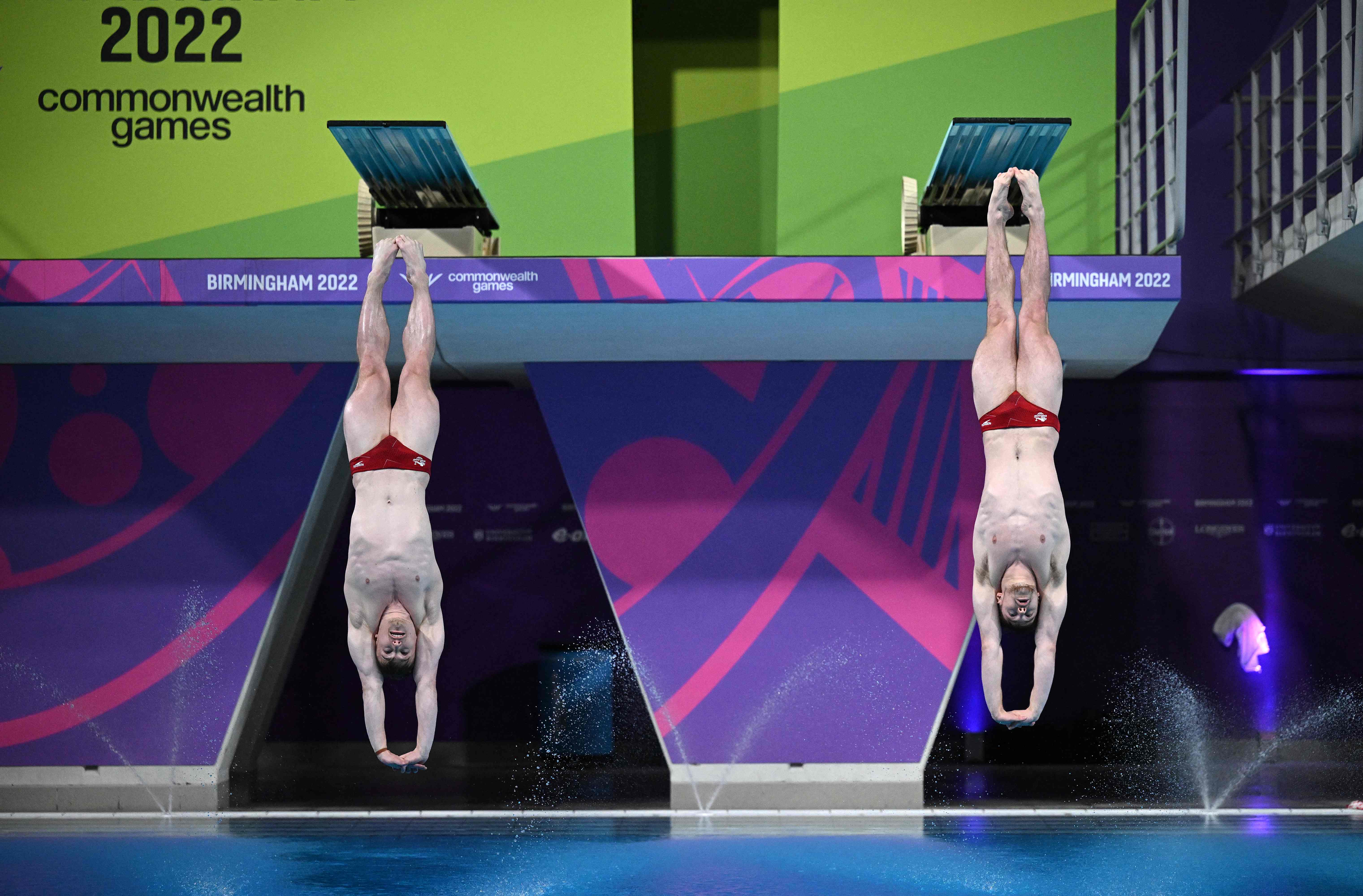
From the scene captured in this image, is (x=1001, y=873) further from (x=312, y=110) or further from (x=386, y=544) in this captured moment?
(x=312, y=110)

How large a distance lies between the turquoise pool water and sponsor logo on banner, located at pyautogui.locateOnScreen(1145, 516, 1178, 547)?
2.88m

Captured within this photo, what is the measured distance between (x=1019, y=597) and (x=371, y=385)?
354 cm

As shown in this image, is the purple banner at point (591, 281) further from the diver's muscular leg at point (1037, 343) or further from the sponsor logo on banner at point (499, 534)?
the sponsor logo on banner at point (499, 534)

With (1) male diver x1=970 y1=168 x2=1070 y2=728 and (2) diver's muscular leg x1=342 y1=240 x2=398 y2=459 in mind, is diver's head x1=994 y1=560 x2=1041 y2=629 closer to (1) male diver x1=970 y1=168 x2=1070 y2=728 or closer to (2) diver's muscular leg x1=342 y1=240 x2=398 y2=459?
(1) male diver x1=970 y1=168 x2=1070 y2=728

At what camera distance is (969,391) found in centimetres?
876

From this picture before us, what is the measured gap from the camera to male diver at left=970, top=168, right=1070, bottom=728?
5.82m

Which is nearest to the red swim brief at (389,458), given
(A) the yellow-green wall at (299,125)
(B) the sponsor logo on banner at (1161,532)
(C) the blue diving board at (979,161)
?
(A) the yellow-green wall at (299,125)

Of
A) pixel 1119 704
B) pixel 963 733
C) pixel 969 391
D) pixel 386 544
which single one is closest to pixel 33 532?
pixel 386 544

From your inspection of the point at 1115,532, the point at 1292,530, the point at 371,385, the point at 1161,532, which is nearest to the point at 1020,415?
the point at 371,385

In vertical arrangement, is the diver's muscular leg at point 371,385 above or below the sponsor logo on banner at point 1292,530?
above

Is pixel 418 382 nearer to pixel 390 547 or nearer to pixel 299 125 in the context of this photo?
pixel 390 547

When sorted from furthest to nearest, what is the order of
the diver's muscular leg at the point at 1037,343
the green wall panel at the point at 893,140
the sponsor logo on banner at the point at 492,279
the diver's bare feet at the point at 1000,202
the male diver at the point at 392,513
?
the green wall panel at the point at 893,140
the sponsor logo on banner at the point at 492,279
the male diver at the point at 392,513
the diver's muscular leg at the point at 1037,343
the diver's bare feet at the point at 1000,202

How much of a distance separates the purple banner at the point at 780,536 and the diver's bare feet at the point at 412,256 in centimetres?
282

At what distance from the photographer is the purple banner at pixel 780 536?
337 inches
